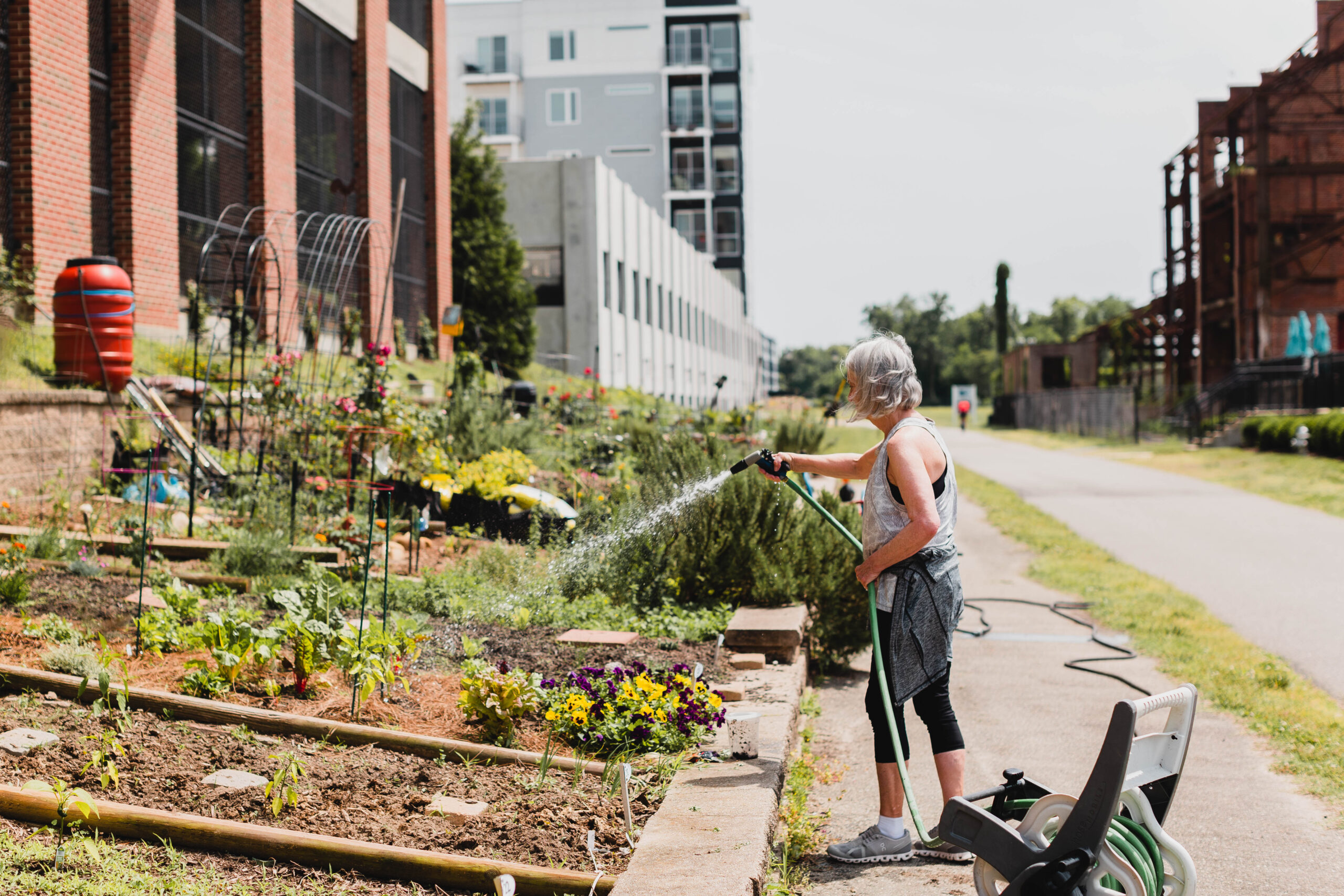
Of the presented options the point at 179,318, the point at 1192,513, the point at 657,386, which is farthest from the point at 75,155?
the point at 657,386

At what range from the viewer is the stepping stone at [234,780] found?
3.57 metres

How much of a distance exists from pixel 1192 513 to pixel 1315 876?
13258 millimetres

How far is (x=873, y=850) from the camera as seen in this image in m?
3.85

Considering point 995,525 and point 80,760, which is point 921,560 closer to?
point 80,760

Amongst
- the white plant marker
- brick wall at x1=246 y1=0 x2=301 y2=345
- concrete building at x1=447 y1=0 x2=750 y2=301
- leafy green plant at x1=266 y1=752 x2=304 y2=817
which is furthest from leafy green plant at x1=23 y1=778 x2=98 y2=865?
concrete building at x1=447 y1=0 x2=750 y2=301

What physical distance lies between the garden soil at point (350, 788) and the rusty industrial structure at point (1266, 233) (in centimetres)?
3038

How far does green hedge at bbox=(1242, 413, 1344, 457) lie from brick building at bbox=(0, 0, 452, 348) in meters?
18.9

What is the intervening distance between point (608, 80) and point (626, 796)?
179ft

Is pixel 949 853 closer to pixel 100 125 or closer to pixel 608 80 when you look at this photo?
pixel 100 125

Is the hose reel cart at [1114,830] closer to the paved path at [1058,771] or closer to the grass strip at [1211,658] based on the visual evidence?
the paved path at [1058,771]


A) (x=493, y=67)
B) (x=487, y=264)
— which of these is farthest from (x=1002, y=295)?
(x=487, y=264)

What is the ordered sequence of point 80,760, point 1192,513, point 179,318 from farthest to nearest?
point 1192,513, point 179,318, point 80,760

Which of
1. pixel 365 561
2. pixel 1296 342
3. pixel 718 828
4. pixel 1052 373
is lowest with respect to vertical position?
pixel 718 828

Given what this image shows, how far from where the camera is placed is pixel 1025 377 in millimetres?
58469
